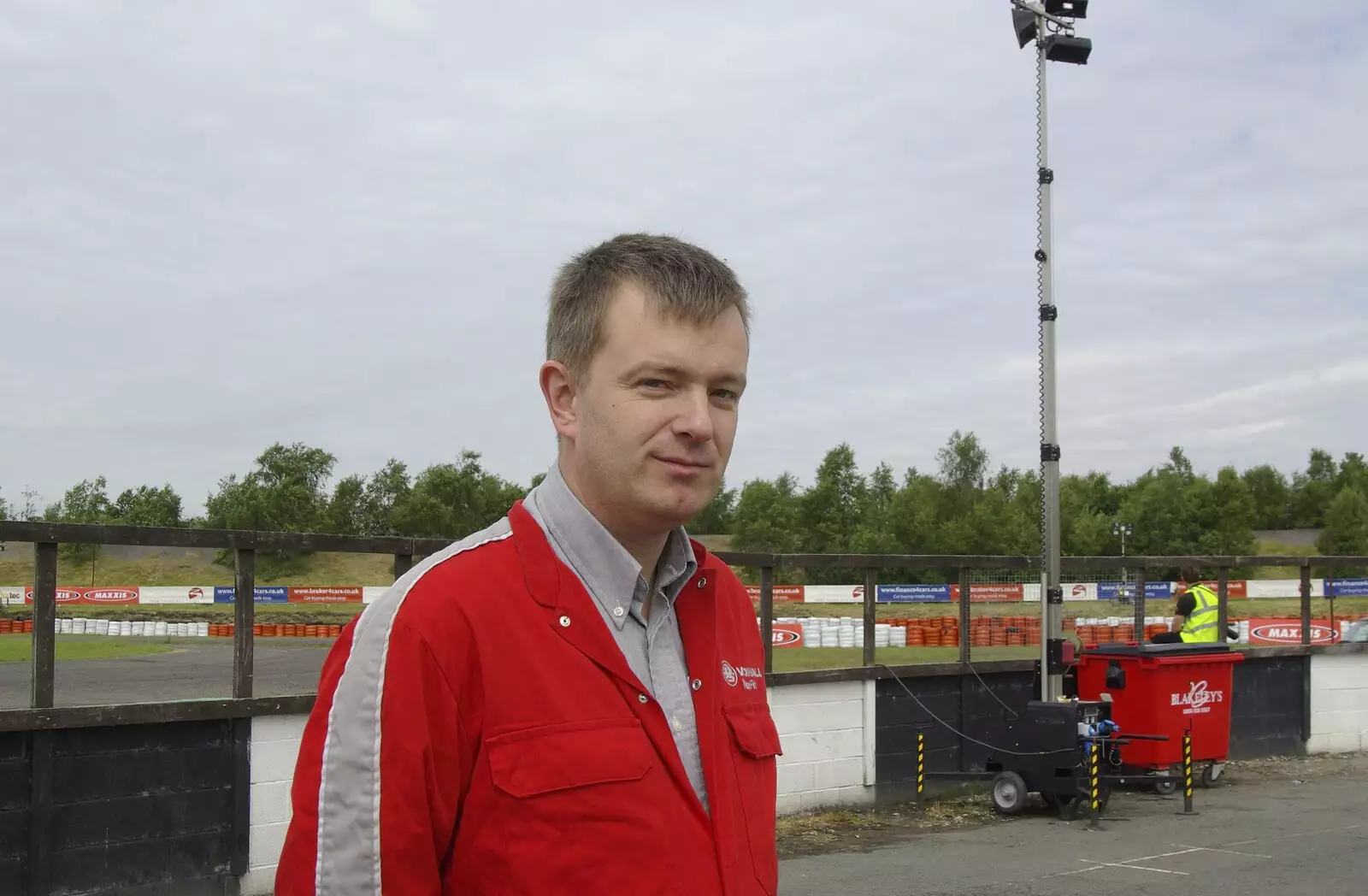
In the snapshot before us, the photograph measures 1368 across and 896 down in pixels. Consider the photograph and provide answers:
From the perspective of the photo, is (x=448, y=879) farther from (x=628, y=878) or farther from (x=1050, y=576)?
(x=1050, y=576)

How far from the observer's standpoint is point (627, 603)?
2.12 metres

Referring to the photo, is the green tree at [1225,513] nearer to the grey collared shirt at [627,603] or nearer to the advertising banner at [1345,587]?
the advertising banner at [1345,587]

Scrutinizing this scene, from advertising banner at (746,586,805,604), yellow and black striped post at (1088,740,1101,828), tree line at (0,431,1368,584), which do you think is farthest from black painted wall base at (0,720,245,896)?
tree line at (0,431,1368,584)

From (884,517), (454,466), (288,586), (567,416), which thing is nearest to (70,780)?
(288,586)

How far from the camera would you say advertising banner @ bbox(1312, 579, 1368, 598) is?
1611 cm

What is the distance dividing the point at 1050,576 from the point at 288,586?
641 cm

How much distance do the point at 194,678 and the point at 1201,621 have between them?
999 cm

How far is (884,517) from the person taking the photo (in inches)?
3888

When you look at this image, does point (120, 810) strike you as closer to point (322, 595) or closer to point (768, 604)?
point (322, 595)

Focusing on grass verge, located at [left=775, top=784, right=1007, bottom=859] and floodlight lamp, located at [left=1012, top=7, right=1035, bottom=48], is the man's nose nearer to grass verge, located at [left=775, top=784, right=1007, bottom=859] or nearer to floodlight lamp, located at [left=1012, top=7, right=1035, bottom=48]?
grass verge, located at [left=775, top=784, right=1007, bottom=859]

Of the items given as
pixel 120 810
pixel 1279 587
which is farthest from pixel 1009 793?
pixel 1279 587

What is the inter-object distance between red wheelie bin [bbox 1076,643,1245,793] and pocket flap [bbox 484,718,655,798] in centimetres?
1067

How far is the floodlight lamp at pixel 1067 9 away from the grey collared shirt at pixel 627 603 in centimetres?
1093

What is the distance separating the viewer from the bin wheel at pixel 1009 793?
35.6ft
